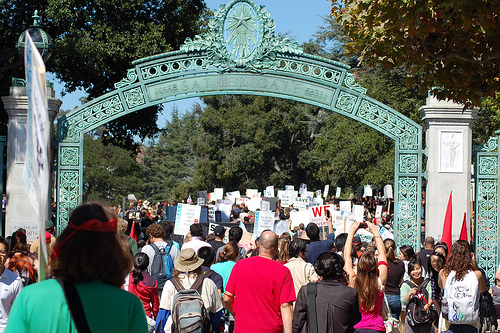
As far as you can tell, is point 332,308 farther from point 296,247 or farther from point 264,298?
point 296,247

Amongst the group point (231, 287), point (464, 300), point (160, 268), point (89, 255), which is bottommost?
point (464, 300)

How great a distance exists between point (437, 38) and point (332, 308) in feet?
17.9

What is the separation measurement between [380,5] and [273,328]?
5269 mm

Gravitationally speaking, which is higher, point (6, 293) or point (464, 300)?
point (6, 293)

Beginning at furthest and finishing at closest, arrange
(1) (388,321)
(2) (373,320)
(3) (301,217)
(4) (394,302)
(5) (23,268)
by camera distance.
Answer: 1. (3) (301,217)
2. (4) (394,302)
3. (5) (23,268)
4. (1) (388,321)
5. (2) (373,320)

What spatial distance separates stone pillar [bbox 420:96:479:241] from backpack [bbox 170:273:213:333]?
909 cm

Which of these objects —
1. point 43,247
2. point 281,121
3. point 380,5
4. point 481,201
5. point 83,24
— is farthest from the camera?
point 281,121

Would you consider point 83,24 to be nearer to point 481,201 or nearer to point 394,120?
point 394,120

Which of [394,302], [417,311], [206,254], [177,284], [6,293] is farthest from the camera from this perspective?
[394,302]

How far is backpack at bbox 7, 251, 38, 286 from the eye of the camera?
305 inches

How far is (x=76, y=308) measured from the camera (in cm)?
295

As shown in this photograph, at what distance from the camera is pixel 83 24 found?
2130cm

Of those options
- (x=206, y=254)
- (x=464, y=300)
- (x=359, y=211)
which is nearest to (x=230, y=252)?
(x=206, y=254)

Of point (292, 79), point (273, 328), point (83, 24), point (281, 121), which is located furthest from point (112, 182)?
point (273, 328)
